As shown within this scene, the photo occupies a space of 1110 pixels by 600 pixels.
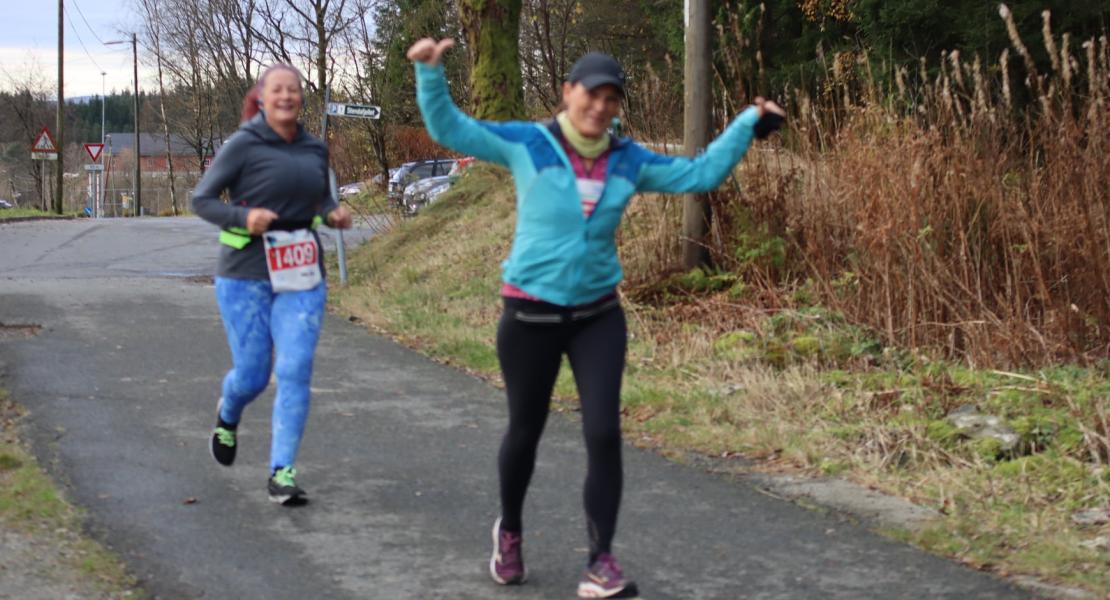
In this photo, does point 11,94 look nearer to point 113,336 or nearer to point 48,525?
point 113,336

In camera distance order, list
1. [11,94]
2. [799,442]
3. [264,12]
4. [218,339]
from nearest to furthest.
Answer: [799,442], [218,339], [264,12], [11,94]

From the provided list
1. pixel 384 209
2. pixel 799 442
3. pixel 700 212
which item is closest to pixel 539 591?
pixel 799 442

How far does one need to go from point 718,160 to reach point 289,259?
6.82 feet

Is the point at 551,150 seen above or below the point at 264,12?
below

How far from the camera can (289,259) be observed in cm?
606

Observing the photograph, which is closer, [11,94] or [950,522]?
[950,522]

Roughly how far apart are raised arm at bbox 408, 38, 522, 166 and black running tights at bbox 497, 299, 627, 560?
501mm

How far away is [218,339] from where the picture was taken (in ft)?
37.9

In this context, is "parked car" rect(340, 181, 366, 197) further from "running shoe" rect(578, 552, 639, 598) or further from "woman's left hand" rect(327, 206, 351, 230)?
"running shoe" rect(578, 552, 639, 598)

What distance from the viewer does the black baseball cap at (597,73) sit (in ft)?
15.0

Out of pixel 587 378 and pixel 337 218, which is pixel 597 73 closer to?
pixel 587 378

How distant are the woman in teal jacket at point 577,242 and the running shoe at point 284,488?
1.65m

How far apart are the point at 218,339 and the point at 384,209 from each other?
30.9ft

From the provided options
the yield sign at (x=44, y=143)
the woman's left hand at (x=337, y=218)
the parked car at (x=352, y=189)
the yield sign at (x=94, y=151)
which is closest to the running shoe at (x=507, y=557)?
the woman's left hand at (x=337, y=218)
